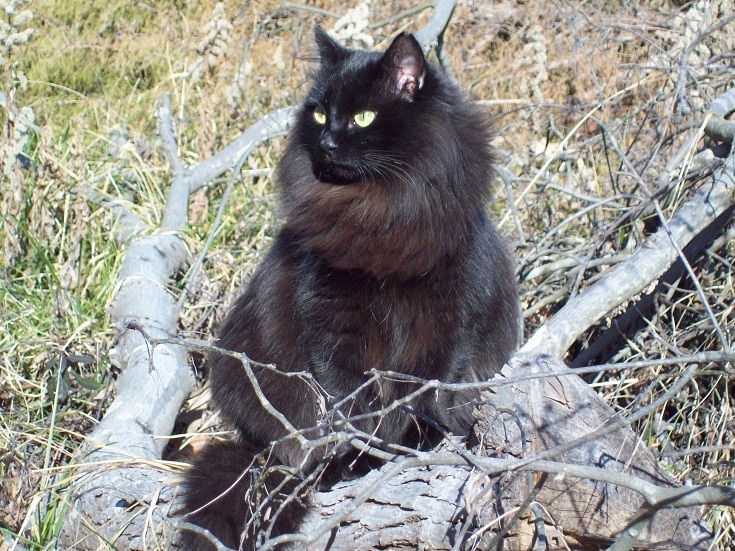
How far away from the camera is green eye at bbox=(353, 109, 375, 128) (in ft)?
8.75

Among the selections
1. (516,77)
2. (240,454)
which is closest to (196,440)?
(240,454)

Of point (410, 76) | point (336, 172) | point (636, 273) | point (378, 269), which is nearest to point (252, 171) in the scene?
point (336, 172)

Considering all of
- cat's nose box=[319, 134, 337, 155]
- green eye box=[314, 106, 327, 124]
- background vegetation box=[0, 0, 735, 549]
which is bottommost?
background vegetation box=[0, 0, 735, 549]

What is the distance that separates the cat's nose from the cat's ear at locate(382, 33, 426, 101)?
0.94 feet

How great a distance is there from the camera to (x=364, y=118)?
2.68m

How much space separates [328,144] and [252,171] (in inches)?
82.6

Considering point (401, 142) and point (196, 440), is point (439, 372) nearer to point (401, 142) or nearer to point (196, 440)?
point (401, 142)

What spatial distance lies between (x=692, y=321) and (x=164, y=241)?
2.68m

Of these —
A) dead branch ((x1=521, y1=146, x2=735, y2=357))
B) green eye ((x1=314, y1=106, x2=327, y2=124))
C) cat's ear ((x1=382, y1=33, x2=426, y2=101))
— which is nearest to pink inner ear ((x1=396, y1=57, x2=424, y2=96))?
cat's ear ((x1=382, y1=33, x2=426, y2=101))

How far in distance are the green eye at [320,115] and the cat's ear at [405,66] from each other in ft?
0.92

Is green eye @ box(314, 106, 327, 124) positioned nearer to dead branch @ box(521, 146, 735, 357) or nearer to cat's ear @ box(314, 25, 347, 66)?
cat's ear @ box(314, 25, 347, 66)

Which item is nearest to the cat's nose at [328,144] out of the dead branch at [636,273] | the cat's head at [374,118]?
the cat's head at [374,118]

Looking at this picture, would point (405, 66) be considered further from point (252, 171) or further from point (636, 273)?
point (252, 171)

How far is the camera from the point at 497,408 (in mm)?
2059
